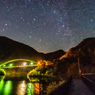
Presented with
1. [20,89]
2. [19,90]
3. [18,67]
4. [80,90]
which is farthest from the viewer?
[18,67]

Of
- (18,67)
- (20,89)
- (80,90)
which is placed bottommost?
(20,89)

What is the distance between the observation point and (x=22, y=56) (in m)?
151

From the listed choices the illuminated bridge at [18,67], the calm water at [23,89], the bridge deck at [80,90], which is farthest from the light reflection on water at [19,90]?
the illuminated bridge at [18,67]

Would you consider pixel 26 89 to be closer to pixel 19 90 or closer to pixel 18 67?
pixel 19 90

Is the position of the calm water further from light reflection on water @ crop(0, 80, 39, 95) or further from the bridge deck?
the bridge deck

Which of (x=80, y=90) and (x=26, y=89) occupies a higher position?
(x=80, y=90)

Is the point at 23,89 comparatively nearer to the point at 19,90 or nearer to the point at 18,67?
the point at 19,90

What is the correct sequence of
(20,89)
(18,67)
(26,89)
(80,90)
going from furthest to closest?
(18,67) < (20,89) < (26,89) < (80,90)

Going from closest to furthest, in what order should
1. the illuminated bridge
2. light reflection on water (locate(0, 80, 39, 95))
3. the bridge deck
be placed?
1. the bridge deck
2. light reflection on water (locate(0, 80, 39, 95))
3. the illuminated bridge

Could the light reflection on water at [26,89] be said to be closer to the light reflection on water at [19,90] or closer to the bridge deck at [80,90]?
the light reflection on water at [19,90]

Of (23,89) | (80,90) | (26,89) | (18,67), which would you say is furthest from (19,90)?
(18,67)

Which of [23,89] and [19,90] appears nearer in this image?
[19,90]

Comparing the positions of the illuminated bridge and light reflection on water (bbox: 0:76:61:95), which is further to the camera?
the illuminated bridge

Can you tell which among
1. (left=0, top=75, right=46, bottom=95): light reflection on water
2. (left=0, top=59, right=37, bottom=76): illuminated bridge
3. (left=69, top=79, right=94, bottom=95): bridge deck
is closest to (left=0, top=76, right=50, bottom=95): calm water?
(left=0, top=75, right=46, bottom=95): light reflection on water
